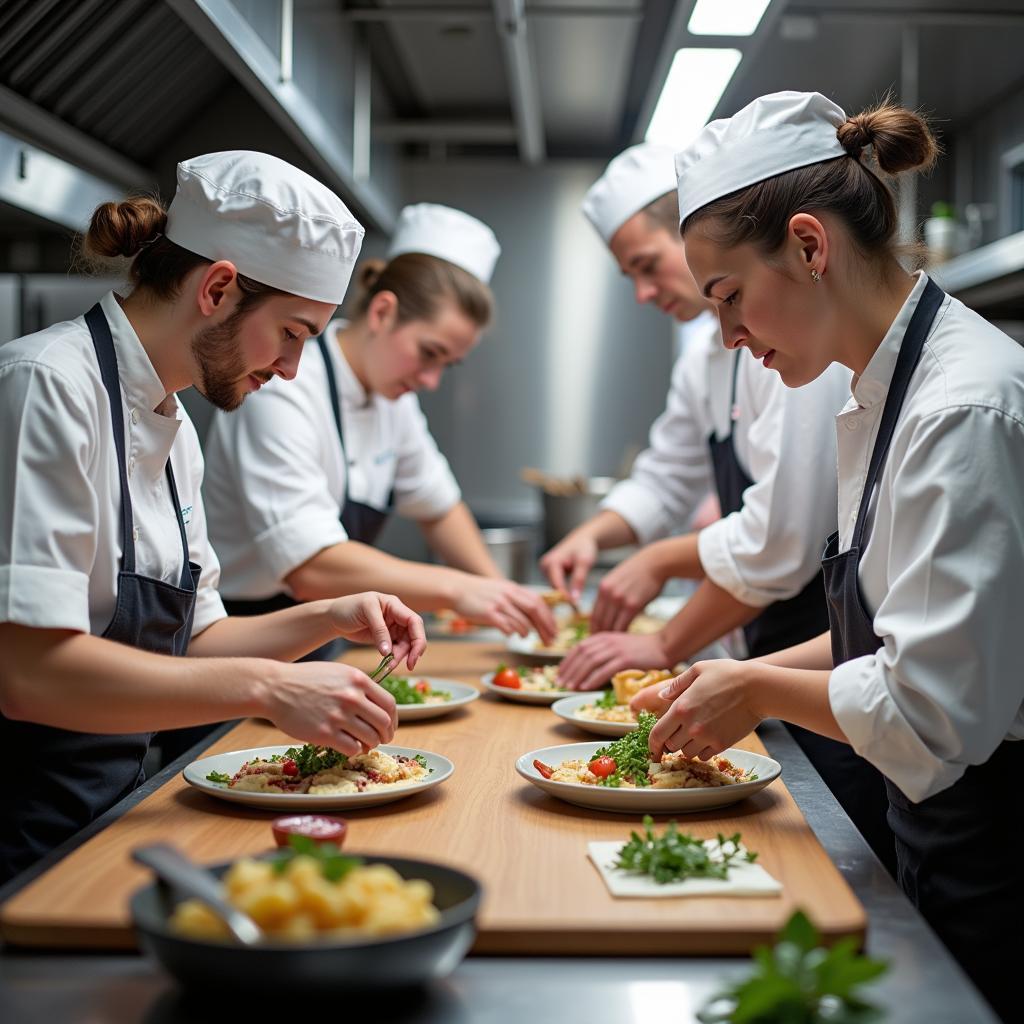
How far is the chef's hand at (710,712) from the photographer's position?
1.51 metres

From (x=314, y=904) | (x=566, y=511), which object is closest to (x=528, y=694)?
(x=314, y=904)

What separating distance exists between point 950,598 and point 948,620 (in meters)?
0.03

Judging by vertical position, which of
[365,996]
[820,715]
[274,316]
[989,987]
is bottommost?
[989,987]

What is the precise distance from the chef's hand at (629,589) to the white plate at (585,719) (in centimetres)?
51

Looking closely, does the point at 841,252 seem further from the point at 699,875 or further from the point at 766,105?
the point at 699,875

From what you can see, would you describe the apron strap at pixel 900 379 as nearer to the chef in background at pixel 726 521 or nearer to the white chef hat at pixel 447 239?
the chef in background at pixel 726 521

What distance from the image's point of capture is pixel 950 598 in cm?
132

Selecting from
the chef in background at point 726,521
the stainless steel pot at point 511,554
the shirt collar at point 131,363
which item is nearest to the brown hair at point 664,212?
the chef in background at point 726,521

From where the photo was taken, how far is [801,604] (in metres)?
2.37

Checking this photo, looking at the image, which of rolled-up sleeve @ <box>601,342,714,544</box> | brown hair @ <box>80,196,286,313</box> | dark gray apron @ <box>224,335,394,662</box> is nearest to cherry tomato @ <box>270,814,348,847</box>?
brown hair @ <box>80,196,286,313</box>

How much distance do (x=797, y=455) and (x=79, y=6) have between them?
5.54 ft

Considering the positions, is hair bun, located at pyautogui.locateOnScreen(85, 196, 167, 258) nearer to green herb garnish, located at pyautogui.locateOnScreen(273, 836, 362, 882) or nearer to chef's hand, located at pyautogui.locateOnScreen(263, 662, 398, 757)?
chef's hand, located at pyautogui.locateOnScreen(263, 662, 398, 757)

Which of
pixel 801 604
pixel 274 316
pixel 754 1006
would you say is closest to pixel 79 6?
pixel 274 316

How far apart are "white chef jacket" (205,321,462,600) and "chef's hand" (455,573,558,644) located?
309 millimetres
